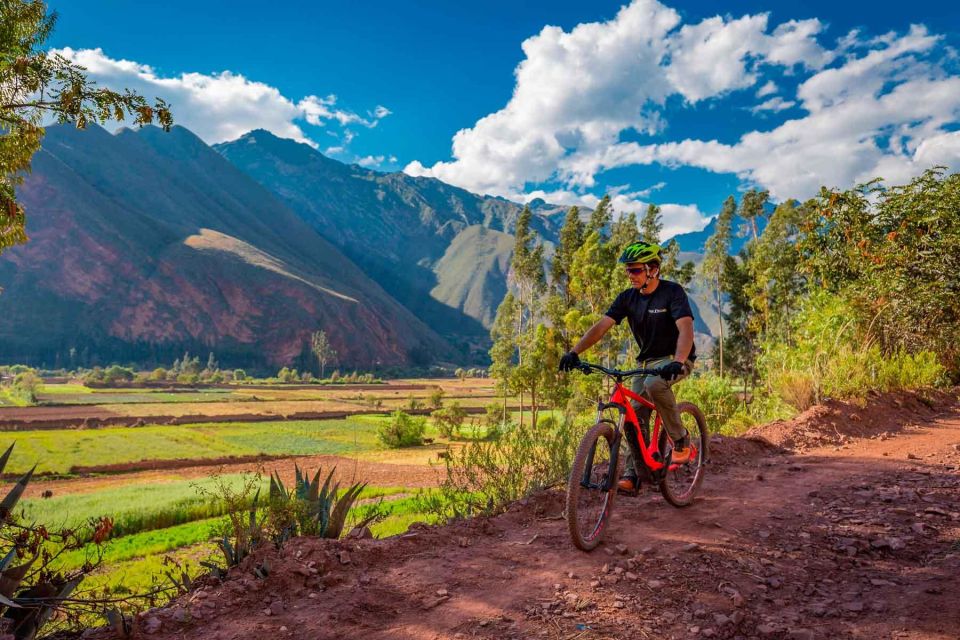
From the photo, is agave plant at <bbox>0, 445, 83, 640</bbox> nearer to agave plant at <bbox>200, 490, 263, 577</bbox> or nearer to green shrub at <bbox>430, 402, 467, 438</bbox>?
agave plant at <bbox>200, 490, 263, 577</bbox>

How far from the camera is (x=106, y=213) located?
162m

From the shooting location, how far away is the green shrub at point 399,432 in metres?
58.5

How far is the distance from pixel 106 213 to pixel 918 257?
634ft

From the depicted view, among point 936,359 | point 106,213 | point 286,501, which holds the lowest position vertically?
point 286,501

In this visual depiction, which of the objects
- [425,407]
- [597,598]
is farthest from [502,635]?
[425,407]

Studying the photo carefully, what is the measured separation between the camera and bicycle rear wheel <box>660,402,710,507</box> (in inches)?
222

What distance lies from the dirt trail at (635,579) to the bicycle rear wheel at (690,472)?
17cm

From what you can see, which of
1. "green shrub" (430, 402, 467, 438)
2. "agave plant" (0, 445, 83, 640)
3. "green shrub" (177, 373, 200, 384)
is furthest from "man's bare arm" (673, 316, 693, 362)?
"green shrub" (177, 373, 200, 384)

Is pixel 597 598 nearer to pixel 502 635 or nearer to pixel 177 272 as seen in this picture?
pixel 502 635

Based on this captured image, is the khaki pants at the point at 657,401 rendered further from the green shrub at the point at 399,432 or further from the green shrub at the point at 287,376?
the green shrub at the point at 287,376

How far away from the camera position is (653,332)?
5215 mm

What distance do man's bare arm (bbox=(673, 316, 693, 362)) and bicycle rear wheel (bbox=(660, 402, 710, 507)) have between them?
1.34 metres

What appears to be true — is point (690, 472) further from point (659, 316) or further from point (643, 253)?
point (643, 253)

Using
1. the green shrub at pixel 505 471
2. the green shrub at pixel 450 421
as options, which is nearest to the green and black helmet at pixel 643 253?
the green shrub at pixel 505 471
